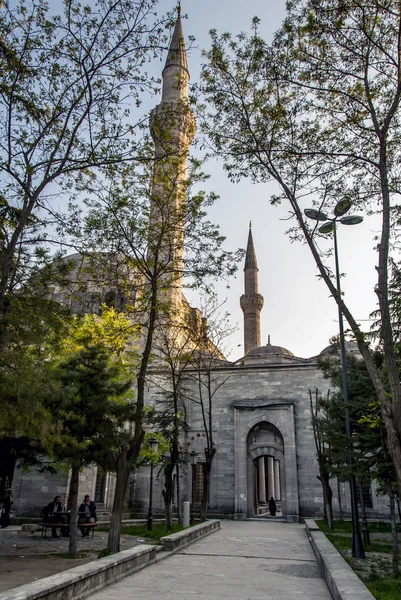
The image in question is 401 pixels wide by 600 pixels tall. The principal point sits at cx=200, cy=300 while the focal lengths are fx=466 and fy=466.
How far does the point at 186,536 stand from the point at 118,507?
3126 mm

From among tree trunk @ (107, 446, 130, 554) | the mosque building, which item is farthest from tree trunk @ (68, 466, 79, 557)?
the mosque building

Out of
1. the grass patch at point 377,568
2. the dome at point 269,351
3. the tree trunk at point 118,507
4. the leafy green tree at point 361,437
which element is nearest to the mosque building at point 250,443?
the leafy green tree at point 361,437

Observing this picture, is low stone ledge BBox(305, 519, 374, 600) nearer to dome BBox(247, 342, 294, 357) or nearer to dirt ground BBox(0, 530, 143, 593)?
dirt ground BBox(0, 530, 143, 593)

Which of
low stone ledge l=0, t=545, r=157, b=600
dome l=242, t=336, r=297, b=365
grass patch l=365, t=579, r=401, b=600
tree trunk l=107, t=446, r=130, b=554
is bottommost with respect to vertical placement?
grass patch l=365, t=579, r=401, b=600

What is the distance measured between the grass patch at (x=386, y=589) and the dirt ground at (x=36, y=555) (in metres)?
5.58

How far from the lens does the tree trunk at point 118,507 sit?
1002 cm

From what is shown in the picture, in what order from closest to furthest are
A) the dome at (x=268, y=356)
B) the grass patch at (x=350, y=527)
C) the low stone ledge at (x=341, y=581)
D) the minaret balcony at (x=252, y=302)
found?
the low stone ledge at (x=341, y=581) → the grass patch at (x=350, y=527) → the dome at (x=268, y=356) → the minaret balcony at (x=252, y=302)

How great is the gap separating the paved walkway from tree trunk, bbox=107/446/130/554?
1.10 meters

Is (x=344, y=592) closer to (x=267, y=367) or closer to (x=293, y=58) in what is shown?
(x=293, y=58)

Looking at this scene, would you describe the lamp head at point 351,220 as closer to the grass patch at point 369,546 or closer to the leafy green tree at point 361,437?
the leafy green tree at point 361,437

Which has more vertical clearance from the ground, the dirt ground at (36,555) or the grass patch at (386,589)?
the grass patch at (386,589)

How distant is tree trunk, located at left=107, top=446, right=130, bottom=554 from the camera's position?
1002 centimetres

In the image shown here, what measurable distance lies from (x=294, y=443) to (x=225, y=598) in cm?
1881

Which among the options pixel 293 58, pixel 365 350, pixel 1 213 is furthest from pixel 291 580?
pixel 293 58
